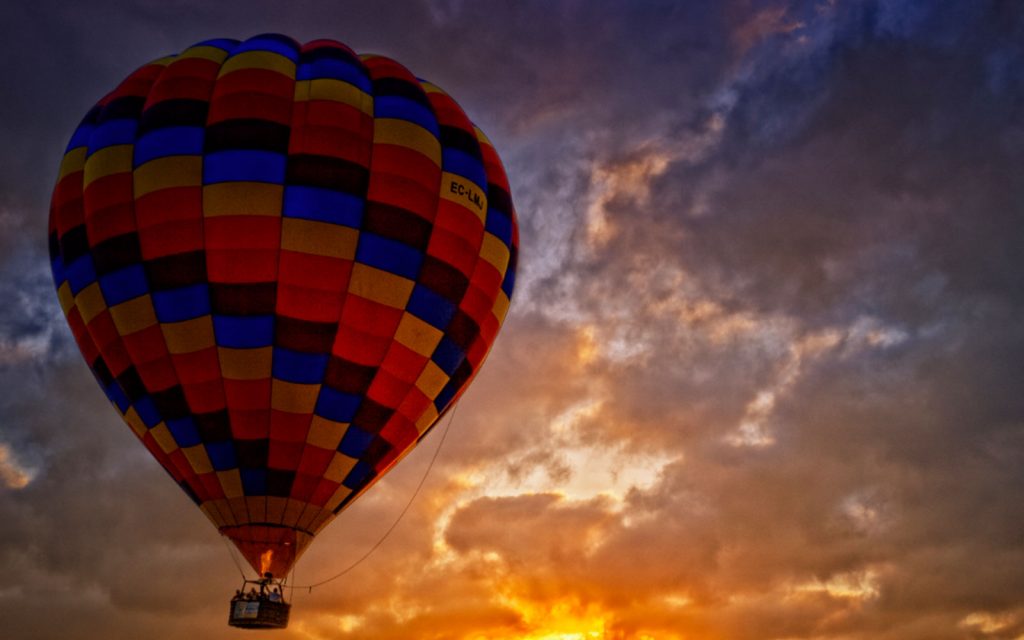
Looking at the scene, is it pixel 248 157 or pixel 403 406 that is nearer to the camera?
pixel 248 157

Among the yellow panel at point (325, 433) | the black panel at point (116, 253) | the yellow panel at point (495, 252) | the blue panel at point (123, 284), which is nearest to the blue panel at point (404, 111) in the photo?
the yellow panel at point (495, 252)

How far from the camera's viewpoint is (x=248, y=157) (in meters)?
16.6

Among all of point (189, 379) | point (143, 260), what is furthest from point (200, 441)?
point (143, 260)

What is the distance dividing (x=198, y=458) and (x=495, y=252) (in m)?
6.93

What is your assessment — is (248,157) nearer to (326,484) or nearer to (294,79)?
(294,79)

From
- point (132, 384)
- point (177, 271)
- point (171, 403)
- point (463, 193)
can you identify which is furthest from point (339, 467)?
point (463, 193)

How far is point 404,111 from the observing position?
17922 millimetres

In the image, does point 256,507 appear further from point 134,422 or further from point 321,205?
point 321,205

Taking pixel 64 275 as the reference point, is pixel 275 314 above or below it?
below

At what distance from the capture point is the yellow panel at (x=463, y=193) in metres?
17.9

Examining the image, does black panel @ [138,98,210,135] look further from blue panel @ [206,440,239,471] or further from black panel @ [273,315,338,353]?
blue panel @ [206,440,239,471]

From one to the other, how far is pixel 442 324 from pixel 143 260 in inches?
217

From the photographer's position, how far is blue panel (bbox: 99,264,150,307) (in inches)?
655

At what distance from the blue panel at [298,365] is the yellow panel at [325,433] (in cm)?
76
